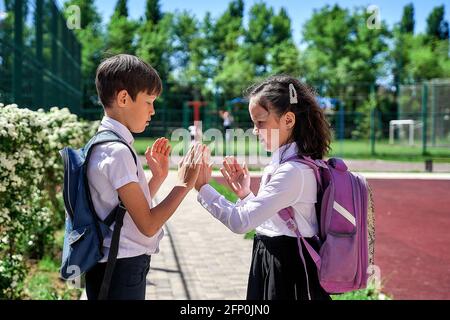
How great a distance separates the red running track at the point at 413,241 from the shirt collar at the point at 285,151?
2.82 metres

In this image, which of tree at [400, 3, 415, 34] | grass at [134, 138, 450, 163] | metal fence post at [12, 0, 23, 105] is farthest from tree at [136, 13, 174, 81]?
metal fence post at [12, 0, 23, 105]

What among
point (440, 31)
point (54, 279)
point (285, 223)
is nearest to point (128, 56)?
point (285, 223)

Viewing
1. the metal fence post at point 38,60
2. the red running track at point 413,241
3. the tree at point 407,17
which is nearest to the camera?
the red running track at point 413,241

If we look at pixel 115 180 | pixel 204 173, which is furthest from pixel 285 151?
pixel 115 180

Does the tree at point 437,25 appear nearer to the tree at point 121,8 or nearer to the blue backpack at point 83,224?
the tree at point 121,8

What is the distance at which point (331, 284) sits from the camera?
85.5 inches

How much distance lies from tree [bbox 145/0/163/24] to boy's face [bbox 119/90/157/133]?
51213 mm

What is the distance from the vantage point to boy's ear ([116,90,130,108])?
205 cm

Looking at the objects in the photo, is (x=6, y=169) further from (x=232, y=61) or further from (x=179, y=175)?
(x=232, y=61)

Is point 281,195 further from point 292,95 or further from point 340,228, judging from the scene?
point 292,95


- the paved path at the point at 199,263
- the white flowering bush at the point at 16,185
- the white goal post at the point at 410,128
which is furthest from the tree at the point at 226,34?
the white flowering bush at the point at 16,185

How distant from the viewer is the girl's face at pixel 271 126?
7.55ft

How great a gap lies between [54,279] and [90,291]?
10.4 ft

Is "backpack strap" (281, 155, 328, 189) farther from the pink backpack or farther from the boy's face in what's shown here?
the boy's face
